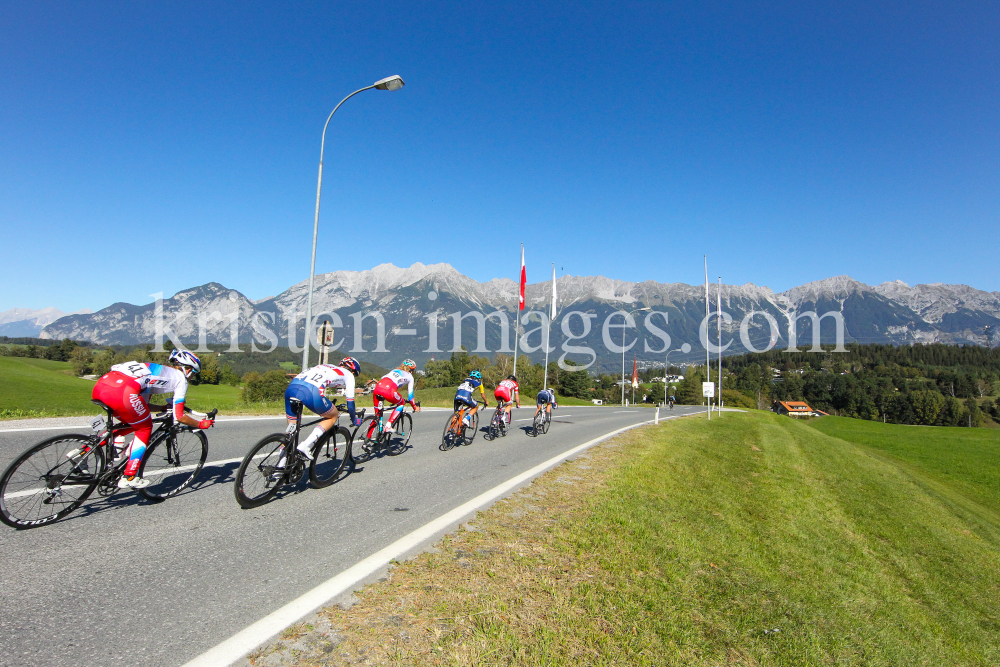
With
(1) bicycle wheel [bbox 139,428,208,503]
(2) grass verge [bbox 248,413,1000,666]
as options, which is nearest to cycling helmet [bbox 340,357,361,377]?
(1) bicycle wheel [bbox 139,428,208,503]

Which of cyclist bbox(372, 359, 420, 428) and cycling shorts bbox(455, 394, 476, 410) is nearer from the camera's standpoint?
cyclist bbox(372, 359, 420, 428)

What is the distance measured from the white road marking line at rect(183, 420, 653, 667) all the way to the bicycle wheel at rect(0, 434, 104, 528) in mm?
3376

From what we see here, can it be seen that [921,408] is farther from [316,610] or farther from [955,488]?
[316,610]

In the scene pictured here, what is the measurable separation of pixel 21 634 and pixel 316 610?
1656 millimetres

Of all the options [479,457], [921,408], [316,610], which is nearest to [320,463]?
[479,457]

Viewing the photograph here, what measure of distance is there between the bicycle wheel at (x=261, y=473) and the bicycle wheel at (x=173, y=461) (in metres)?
0.99

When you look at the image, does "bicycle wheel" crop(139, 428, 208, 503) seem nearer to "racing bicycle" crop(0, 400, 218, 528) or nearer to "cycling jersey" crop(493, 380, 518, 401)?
"racing bicycle" crop(0, 400, 218, 528)

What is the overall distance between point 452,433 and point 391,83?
11.1 m

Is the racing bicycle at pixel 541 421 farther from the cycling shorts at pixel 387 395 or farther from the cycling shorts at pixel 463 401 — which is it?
the cycling shorts at pixel 387 395

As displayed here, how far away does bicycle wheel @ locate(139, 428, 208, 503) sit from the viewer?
603 cm

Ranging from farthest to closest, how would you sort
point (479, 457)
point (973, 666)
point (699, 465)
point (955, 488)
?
point (955, 488) → point (699, 465) → point (479, 457) → point (973, 666)

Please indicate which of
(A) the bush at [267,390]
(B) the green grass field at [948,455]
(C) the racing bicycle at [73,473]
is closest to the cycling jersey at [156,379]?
(C) the racing bicycle at [73,473]

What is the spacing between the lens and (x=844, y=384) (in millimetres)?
144750

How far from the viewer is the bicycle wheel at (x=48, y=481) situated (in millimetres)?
4578
